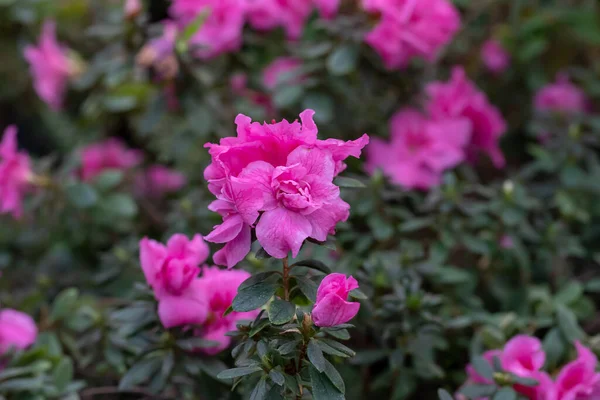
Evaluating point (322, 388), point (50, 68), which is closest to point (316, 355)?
point (322, 388)

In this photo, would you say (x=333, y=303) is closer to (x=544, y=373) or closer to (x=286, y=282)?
(x=286, y=282)

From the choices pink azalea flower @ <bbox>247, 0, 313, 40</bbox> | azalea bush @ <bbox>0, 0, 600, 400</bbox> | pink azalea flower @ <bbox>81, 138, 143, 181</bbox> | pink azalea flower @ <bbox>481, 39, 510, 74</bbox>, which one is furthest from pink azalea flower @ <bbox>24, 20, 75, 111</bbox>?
pink azalea flower @ <bbox>481, 39, 510, 74</bbox>

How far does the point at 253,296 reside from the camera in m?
0.81

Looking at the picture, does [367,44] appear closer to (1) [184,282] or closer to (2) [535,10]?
(2) [535,10]

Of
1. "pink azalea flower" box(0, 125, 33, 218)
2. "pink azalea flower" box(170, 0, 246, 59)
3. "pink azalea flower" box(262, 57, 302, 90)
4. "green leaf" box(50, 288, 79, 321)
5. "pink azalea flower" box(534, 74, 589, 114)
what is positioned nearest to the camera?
"green leaf" box(50, 288, 79, 321)

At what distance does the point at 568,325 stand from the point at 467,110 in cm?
63

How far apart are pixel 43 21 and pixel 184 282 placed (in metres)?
1.54

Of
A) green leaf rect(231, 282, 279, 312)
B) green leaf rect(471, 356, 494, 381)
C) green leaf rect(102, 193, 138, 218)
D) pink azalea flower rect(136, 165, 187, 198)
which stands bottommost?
pink azalea flower rect(136, 165, 187, 198)

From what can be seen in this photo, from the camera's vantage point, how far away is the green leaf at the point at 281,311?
77cm

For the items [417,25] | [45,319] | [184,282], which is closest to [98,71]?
[45,319]

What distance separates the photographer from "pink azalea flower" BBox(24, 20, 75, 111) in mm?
1819

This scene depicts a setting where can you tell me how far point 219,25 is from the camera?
162 cm

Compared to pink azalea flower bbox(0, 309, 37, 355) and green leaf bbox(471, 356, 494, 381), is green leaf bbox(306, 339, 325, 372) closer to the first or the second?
green leaf bbox(471, 356, 494, 381)

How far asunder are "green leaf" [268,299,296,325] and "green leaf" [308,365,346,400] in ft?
0.24
